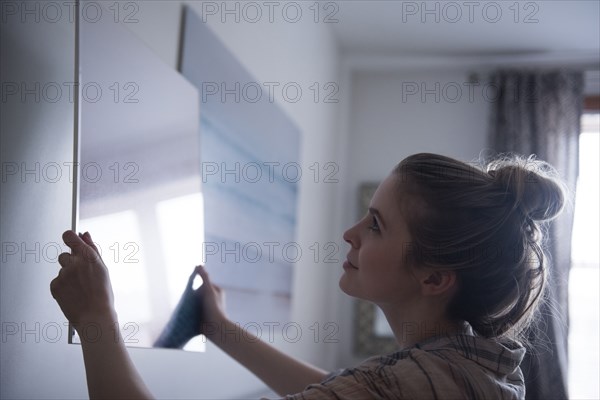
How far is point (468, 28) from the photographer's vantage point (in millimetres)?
3736

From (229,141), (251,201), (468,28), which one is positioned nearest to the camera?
(229,141)

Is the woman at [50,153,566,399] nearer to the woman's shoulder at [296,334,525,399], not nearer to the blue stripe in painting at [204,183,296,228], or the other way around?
the woman's shoulder at [296,334,525,399]

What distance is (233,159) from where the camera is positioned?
2156mm

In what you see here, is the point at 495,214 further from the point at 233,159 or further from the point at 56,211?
the point at 233,159

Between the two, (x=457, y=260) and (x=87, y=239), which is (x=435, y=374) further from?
(x=87, y=239)

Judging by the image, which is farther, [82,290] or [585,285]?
[585,285]

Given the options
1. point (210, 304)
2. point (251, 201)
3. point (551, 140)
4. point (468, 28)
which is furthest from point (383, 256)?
point (551, 140)

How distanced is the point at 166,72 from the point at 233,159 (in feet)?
1.86

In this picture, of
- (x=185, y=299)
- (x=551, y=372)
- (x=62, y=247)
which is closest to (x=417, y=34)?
(x=551, y=372)

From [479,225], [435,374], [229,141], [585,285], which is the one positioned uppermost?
[229,141]

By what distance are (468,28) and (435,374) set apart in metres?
3.04

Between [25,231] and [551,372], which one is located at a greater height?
[25,231]

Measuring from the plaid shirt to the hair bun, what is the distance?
26 centimetres

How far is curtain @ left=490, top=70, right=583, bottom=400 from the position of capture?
3.72 meters
